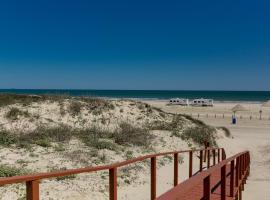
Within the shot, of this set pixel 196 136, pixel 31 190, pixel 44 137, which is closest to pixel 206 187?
pixel 31 190

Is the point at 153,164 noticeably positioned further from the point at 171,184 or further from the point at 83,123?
the point at 83,123

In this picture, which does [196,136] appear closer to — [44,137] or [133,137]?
[133,137]

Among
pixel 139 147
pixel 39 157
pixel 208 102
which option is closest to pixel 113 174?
pixel 39 157

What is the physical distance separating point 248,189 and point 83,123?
9371mm

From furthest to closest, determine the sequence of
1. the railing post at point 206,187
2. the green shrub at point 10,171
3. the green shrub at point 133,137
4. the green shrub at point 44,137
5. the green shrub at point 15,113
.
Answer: the green shrub at point 15,113
the green shrub at point 133,137
the green shrub at point 44,137
the green shrub at point 10,171
the railing post at point 206,187

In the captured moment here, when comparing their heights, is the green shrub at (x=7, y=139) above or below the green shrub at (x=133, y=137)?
above

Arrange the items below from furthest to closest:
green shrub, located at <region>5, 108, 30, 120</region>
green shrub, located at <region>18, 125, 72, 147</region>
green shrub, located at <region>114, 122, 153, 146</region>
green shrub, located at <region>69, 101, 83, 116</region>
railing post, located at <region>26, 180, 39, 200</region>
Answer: green shrub, located at <region>69, 101, 83, 116</region> → green shrub, located at <region>5, 108, 30, 120</region> → green shrub, located at <region>114, 122, 153, 146</region> → green shrub, located at <region>18, 125, 72, 147</region> → railing post, located at <region>26, 180, 39, 200</region>

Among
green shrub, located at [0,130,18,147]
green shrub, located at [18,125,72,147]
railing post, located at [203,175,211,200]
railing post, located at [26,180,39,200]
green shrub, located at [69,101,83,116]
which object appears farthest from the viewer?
green shrub, located at [69,101,83,116]

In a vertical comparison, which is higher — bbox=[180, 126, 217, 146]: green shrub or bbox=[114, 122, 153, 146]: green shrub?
bbox=[114, 122, 153, 146]: green shrub

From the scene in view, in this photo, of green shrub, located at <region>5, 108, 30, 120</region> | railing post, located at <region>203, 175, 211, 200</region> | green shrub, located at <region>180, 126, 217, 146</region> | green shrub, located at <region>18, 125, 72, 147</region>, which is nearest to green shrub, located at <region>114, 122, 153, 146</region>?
green shrub, located at <region>18, 125, 72, 147</region>

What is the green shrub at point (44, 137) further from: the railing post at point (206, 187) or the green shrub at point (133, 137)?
the railing post at point (206, 187)

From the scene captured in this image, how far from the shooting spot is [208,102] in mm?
66062

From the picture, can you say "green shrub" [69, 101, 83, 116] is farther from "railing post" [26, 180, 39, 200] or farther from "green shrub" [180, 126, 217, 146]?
"railing post" [26, 180, 39, 200]

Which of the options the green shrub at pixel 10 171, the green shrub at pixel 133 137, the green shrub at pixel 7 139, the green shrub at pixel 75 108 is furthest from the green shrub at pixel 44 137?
the green shrub at pixel 75 108
